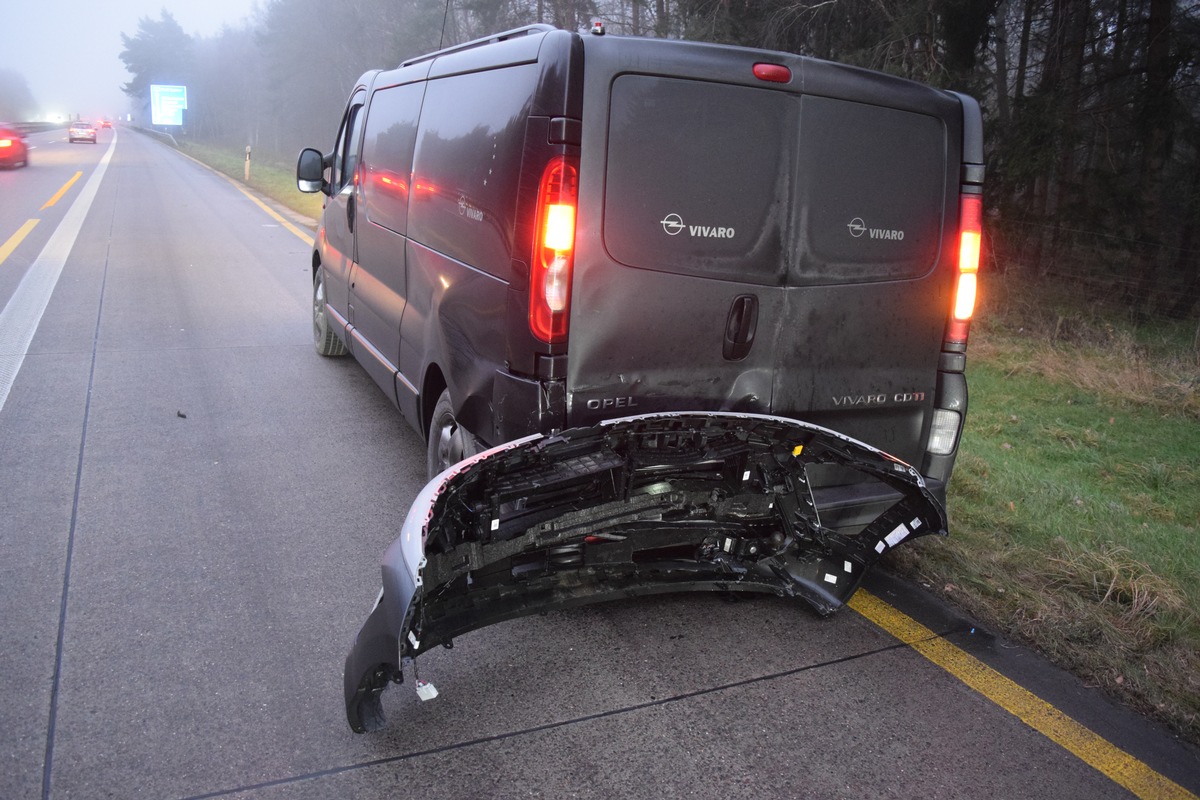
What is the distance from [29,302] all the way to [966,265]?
9.32 metres

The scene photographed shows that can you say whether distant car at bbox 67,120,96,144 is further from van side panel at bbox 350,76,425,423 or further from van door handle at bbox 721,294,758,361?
van door handle at bbox 721,294,758,361

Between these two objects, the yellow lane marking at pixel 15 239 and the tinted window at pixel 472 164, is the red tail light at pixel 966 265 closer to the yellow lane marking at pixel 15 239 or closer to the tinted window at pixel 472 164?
the tinted window at pixel 472 164

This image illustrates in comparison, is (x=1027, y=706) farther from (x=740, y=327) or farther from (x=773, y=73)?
(x=773, y=73)

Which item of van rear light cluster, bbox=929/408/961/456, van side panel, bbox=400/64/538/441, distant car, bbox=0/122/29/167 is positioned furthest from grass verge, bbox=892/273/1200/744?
distant car, bbox=0/122/29/167

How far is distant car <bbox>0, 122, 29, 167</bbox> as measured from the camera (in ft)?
92.2

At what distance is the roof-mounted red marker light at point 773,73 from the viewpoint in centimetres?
351

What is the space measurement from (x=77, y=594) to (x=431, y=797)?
1.99 metres

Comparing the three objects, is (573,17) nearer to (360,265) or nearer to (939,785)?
(360,265)

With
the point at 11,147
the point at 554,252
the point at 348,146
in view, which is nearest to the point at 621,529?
the point at 554,252

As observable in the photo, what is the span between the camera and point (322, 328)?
7867 mm

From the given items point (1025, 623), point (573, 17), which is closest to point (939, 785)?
point (1025, 623)

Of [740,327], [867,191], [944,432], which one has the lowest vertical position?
[944,432]

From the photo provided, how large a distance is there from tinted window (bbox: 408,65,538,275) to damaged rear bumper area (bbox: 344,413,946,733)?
2.90ft

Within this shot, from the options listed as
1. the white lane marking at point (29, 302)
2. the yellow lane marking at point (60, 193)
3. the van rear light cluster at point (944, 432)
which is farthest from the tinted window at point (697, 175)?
the yellow lane marking at point (60, 193)
